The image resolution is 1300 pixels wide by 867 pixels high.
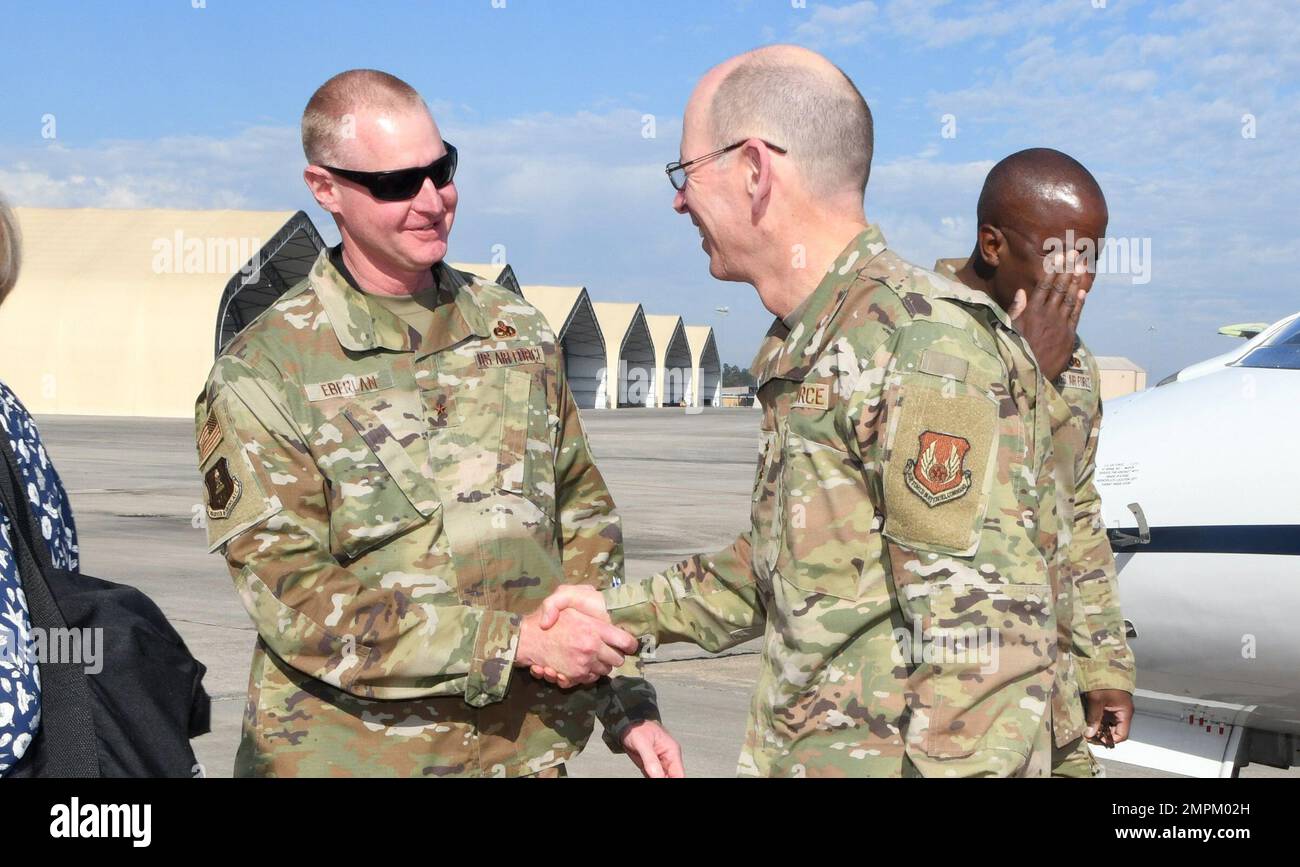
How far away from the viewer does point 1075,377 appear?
11.2 feet

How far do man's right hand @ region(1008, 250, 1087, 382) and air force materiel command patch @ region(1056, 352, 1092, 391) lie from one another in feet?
0.14

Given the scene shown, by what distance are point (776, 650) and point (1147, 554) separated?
2910 millimetres

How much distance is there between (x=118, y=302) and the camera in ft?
155

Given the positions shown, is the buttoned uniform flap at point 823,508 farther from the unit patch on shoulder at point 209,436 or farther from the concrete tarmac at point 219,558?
the concrete tarmac at point 219,558

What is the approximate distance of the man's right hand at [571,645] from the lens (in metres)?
2.82

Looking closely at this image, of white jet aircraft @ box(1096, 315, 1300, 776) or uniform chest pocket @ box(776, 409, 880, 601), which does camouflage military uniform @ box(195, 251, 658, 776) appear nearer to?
uniform chest pocket @ box(776, 409, 880, 601)

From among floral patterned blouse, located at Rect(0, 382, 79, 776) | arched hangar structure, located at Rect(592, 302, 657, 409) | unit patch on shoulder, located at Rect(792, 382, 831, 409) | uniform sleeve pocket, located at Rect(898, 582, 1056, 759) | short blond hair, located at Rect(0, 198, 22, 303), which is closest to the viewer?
uniform sleeve pocket, located at Rect(898, 582, 1056, 759)

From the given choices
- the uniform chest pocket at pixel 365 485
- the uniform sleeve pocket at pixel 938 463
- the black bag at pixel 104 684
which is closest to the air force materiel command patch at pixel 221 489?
the uniform chest pocket at pixel 365 485

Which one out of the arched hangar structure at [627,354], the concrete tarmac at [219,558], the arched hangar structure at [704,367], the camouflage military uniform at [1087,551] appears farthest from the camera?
the arched hangar structure at [704,367]

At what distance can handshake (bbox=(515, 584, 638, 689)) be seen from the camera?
111 inches

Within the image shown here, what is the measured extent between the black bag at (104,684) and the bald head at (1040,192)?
242 cm

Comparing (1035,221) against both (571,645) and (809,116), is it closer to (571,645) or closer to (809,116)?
(809,116)

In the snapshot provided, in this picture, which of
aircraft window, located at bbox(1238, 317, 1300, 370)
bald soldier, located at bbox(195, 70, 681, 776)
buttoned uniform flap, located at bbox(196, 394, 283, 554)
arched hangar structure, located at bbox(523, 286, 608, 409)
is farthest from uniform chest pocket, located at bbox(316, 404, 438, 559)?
arched hangar structure, located at bbox(523, 286, 608, 409)
